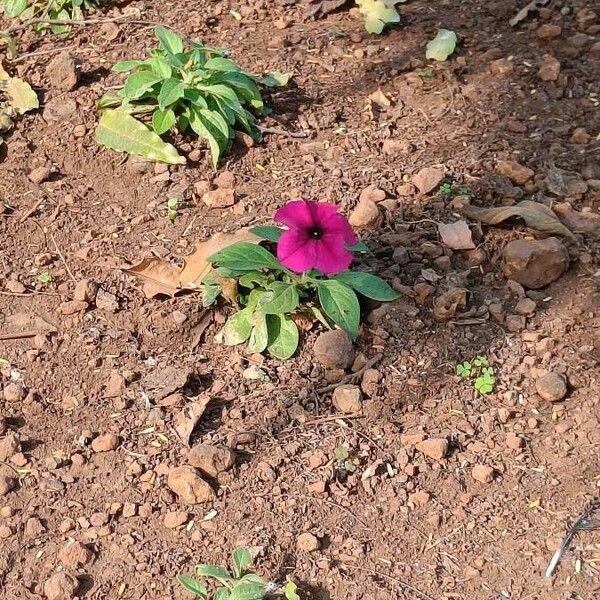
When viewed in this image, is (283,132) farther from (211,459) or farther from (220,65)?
(211,459)

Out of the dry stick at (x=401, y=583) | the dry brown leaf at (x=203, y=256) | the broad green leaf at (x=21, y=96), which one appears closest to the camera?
the dry stick at (x=401, y=583)

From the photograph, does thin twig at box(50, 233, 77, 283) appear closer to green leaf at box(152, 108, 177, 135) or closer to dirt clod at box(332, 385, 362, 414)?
green leaf at box(152, 108, 177, 135)

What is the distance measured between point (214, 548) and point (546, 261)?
139 cm

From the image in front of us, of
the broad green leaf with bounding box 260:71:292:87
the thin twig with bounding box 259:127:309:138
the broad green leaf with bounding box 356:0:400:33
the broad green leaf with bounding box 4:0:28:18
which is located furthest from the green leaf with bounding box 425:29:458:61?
the broad green leaf with bounding box 4:0:28:18

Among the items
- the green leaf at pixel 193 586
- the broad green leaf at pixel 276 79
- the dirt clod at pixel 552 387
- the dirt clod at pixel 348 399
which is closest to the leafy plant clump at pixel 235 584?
the green leaf at pixel 193 586

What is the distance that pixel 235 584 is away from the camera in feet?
8.29

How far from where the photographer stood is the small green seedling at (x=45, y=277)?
3.37 m

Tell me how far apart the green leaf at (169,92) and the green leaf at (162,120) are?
6 cm

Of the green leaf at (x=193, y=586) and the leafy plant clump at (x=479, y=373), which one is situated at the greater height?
the green leaf at (x=193, y=586)

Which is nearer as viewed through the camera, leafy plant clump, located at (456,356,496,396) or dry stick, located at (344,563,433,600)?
dry stick, located at (344,563,433,600)

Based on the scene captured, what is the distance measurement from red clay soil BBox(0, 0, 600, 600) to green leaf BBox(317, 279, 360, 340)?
0.14 meters

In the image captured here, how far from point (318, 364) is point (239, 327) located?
0.28 m

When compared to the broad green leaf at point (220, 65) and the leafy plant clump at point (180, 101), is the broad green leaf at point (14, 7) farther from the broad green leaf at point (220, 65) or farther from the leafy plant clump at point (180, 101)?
the broad green leaf at point (220, 65)

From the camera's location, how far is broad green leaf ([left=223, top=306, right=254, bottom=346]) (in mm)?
3137
